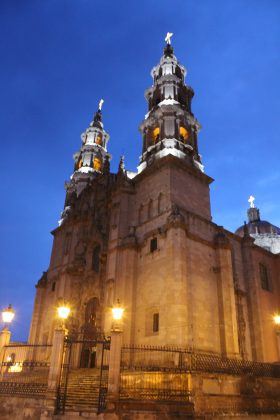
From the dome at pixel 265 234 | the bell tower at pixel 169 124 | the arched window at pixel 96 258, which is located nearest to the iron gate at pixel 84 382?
the arched window at pixel 96 258

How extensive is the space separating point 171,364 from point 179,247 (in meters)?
7.63

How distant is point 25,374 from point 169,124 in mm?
25563

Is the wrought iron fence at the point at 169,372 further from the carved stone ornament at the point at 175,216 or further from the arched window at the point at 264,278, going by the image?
the arched window at the point at 264,278

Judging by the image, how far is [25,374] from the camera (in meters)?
28.8

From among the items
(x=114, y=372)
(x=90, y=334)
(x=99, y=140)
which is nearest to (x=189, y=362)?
(x=114, y=372)

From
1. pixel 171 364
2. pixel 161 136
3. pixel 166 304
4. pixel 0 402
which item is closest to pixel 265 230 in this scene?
pixel 161 136

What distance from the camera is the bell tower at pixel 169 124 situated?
33.7m

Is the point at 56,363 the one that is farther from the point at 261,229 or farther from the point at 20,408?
the point at 261,229

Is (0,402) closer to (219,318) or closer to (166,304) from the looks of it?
(166,304)

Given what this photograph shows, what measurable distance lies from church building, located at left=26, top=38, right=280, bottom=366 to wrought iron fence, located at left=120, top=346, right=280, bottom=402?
1.11 metres

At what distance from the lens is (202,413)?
645 inches

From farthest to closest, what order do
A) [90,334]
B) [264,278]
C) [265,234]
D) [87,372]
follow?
[265,234] → [264,278] → [90,334] → [87,372]

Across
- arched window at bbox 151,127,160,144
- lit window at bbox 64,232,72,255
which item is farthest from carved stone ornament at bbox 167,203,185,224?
lit window at bbox 64,232,72,255

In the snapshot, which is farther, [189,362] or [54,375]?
[189,362]
